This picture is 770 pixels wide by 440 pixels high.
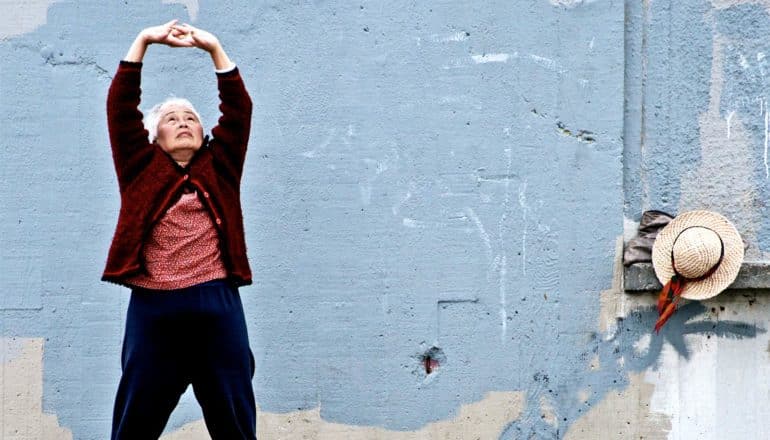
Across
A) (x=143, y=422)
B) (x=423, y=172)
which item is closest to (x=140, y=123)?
(x=143, y=422)

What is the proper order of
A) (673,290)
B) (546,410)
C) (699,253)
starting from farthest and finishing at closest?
(546,410), (673,290), (699,253)

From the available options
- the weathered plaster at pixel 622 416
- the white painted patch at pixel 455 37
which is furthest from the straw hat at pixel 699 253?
the white painted patch at pixel 455 37

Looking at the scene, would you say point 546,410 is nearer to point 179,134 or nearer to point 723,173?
point 723,173

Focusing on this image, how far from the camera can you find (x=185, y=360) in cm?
365

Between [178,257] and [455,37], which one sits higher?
[455,37]

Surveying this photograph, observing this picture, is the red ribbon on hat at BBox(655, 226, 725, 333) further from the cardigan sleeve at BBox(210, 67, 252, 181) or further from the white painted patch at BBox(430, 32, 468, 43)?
the cardigan sleeve at BBox(210, 67, 252, 181)

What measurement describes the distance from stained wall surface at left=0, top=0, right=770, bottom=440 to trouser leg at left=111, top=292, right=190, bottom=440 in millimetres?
970

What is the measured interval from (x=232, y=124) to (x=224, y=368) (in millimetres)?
836

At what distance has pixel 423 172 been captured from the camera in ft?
15.2

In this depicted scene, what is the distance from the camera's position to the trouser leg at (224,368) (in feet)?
11.8

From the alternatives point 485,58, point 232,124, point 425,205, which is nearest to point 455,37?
point 485,58

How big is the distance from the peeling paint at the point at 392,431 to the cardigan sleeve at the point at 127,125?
148 cm

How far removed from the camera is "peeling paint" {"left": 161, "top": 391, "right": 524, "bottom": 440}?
183 inches

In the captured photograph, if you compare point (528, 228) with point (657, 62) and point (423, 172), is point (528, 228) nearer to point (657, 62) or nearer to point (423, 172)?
point (423, 172)
